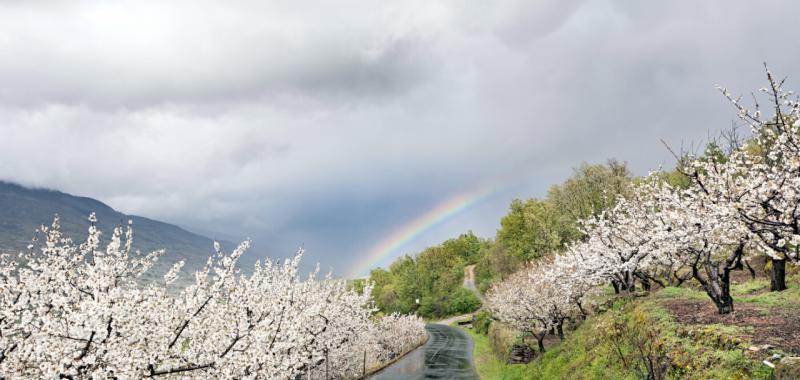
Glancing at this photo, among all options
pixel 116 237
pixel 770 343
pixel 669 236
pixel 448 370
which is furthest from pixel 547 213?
pixel 116 237

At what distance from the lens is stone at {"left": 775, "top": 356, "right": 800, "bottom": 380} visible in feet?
31.6

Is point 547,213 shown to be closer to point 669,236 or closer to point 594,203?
point 594,203

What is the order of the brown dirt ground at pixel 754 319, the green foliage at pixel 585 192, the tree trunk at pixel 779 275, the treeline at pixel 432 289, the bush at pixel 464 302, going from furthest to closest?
1. the treeline at pixel 432 289
2. the bush at pixel 464 302
3. the green foliage at pixel 585 192
4. the tree trunk at pixel 779 275
5. the brown dirt ground at pixel 754 319

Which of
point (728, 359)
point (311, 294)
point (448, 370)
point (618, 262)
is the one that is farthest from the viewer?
point (448, 370)

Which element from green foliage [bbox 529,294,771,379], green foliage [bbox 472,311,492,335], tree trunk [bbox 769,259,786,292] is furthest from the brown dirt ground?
green foliage [bbox 472,311,492,335]

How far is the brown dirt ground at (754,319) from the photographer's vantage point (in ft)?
42.0

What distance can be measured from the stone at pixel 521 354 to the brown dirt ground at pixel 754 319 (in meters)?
15.6

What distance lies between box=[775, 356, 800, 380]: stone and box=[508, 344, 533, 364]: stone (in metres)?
26.2

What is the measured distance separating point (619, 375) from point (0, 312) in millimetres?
20473

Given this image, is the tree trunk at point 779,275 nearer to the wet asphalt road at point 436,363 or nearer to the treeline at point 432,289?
the wet asphalt road at point 436,363

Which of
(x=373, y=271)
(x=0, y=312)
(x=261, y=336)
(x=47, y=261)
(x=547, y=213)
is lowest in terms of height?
(x=373, y=271)

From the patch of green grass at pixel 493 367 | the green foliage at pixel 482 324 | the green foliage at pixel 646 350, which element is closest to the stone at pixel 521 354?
the patch of green grass at pixel 493 367

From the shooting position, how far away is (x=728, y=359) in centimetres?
1242

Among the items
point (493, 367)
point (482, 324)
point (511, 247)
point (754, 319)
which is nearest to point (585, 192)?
point (511, 247)
